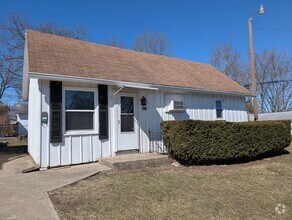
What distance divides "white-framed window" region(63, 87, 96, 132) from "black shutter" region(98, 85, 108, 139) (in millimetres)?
195

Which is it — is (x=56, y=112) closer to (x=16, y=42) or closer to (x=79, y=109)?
Answer: (x=79, y=109)

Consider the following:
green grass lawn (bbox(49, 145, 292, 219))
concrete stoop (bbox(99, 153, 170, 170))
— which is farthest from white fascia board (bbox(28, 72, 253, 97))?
→ green grass lawn (bbox(49, 145, 292, 219))

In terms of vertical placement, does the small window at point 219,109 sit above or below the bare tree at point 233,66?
below

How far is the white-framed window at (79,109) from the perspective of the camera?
25.5 feet

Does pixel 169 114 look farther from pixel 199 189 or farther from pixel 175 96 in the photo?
pixel 199 189

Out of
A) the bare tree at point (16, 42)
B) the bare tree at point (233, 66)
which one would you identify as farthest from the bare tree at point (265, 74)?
the bare tree at point (16, 42)

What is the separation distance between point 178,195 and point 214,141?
3323mm

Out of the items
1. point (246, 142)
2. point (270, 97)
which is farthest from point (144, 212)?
point (270, 97)

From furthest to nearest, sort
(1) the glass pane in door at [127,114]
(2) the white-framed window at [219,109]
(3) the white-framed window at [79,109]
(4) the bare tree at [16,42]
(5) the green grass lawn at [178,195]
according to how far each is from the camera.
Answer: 1. (4) the bare tree at [16,42]
2. (2) the white-framed window at [219,109]
3. (1) the glass pane in door at [127,114]
4. (3) the white-framed window at [79,109]
5. (5) the green grass lawn at [178,195]

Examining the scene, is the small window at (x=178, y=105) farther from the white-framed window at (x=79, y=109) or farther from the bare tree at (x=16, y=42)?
the bare tree at (x=16, y=42)

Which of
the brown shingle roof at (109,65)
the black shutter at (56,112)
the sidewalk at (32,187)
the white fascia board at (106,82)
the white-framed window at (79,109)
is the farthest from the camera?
the brown shingle roof at (109,65)

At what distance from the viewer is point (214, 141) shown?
26.7 feet

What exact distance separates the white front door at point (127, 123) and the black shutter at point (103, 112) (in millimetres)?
521

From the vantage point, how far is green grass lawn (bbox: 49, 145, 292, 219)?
4375 mm
